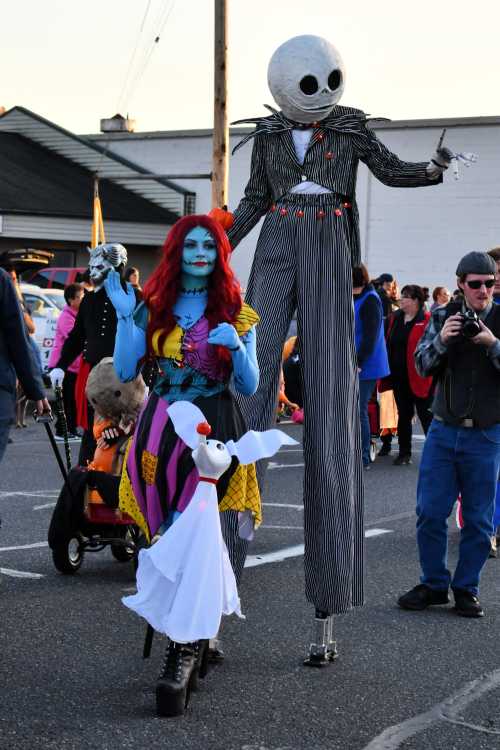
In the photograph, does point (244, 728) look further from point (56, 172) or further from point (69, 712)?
point (56, 172)

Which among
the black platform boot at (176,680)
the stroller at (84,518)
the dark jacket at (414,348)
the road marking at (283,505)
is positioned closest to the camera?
the black platform boot at (176,680)

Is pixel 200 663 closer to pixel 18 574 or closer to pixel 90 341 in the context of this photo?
pixel 18 574

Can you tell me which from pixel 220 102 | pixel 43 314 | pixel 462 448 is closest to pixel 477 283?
pixel 462 448

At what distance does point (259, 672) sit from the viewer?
17.9ft

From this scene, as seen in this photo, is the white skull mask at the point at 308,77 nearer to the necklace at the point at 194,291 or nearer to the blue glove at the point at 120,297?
the necklace at the point at 194,291

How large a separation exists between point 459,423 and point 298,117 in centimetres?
196

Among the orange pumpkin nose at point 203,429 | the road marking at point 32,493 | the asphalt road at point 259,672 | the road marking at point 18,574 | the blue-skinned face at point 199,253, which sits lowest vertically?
the asphalt road at point 259,672

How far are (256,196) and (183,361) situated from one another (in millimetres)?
1101

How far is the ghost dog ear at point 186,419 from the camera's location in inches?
193

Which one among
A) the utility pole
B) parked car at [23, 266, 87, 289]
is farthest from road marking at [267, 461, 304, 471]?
parked car at [23, 266, 87, 289]

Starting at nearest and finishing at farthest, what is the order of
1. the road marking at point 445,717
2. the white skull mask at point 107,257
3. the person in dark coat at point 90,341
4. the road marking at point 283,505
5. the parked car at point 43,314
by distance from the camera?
the road marking at point 445,717
the white skull mask at point 107,257
the person in dark coat at point 90,341
the road marking at point 283,505
the parked car at point 43,314

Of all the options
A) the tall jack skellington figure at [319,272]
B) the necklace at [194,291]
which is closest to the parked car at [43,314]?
the tall jack skellington figure at [319,272]

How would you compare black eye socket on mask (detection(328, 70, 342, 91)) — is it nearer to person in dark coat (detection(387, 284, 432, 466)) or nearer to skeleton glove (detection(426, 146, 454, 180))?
skeleton glove (detection(426, 146, 454, 180))

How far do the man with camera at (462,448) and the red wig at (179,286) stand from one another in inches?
74.8
